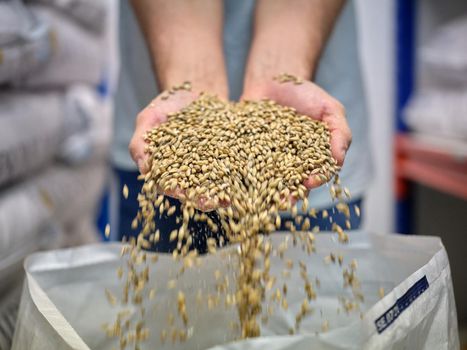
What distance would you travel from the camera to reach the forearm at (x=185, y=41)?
726mm

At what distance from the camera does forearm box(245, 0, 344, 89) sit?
0.72m

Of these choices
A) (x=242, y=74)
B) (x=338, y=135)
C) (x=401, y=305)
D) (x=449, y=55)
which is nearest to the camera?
(x=401, y=305)

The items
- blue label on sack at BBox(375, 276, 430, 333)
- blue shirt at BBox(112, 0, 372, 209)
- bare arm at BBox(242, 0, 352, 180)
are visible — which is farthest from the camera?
blue shirt at BBox(112, 0, 372, 209)

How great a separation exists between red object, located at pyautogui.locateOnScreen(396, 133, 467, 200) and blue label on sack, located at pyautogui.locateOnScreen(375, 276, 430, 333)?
681 mm

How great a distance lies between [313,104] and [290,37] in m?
0.15

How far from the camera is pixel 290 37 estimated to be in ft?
2.43

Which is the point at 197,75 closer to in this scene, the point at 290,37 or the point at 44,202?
the point at 290,37

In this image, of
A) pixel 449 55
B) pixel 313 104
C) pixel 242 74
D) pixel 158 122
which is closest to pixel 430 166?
pixel 449 55

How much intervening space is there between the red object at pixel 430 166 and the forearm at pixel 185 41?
1.98ft

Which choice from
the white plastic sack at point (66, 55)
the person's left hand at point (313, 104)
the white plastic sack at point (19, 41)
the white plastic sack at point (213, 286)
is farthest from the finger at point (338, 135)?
the white plastic sack at point (66, 55)

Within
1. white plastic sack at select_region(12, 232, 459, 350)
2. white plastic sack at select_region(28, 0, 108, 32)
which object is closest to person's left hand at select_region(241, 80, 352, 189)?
white plastic sack at select_region(12, 232, 459, 350)

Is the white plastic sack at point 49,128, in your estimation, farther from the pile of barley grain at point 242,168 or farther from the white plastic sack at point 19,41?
the pile of barley grain at point 242,168

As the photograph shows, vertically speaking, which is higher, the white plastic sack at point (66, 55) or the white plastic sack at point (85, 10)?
the white plastic sack at point (85, 10)

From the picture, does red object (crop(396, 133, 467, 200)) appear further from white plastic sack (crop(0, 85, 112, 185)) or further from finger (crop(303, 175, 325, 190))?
white plastic sack (crop(0, 85, 112, 185))
